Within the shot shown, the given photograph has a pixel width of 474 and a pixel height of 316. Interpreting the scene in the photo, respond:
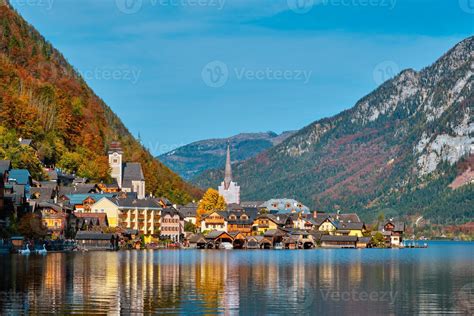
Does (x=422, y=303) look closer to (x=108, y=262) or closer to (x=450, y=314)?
(x=450, y=314)

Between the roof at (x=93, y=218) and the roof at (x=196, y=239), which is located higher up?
the roof at (x=93, y=218)

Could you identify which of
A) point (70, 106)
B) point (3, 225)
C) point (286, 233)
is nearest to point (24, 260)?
point (3, 225)

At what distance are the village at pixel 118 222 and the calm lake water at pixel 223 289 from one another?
34.2m

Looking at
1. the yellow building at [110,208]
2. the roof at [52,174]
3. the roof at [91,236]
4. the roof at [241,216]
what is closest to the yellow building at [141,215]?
the yellow building at [110,208]

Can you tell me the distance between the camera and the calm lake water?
51875 mm

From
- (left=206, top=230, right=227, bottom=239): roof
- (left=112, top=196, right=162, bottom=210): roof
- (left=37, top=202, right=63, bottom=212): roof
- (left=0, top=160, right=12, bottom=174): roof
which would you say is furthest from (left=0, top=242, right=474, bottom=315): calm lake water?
(left=206, top=230, right=227, bottom=239): roof

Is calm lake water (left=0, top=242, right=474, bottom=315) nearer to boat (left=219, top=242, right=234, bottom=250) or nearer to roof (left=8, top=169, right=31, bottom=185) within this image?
roof (left=8, top=169, right=31, bottom=185)

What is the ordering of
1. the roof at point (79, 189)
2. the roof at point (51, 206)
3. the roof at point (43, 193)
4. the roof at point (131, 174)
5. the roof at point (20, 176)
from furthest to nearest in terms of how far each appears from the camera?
the roof at point (131, 174) → the roof at point (79, 189) → the roof at point (43, 193) → the roof at point (20, 176) → the roof at point (51, 206)

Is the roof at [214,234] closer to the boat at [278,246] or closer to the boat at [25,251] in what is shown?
the boat at [278,246]

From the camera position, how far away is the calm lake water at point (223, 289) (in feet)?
170

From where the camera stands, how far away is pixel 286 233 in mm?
181125

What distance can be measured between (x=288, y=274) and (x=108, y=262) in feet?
69.4

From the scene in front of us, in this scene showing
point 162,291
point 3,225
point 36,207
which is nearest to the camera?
point 162,291

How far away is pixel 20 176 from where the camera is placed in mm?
136000
